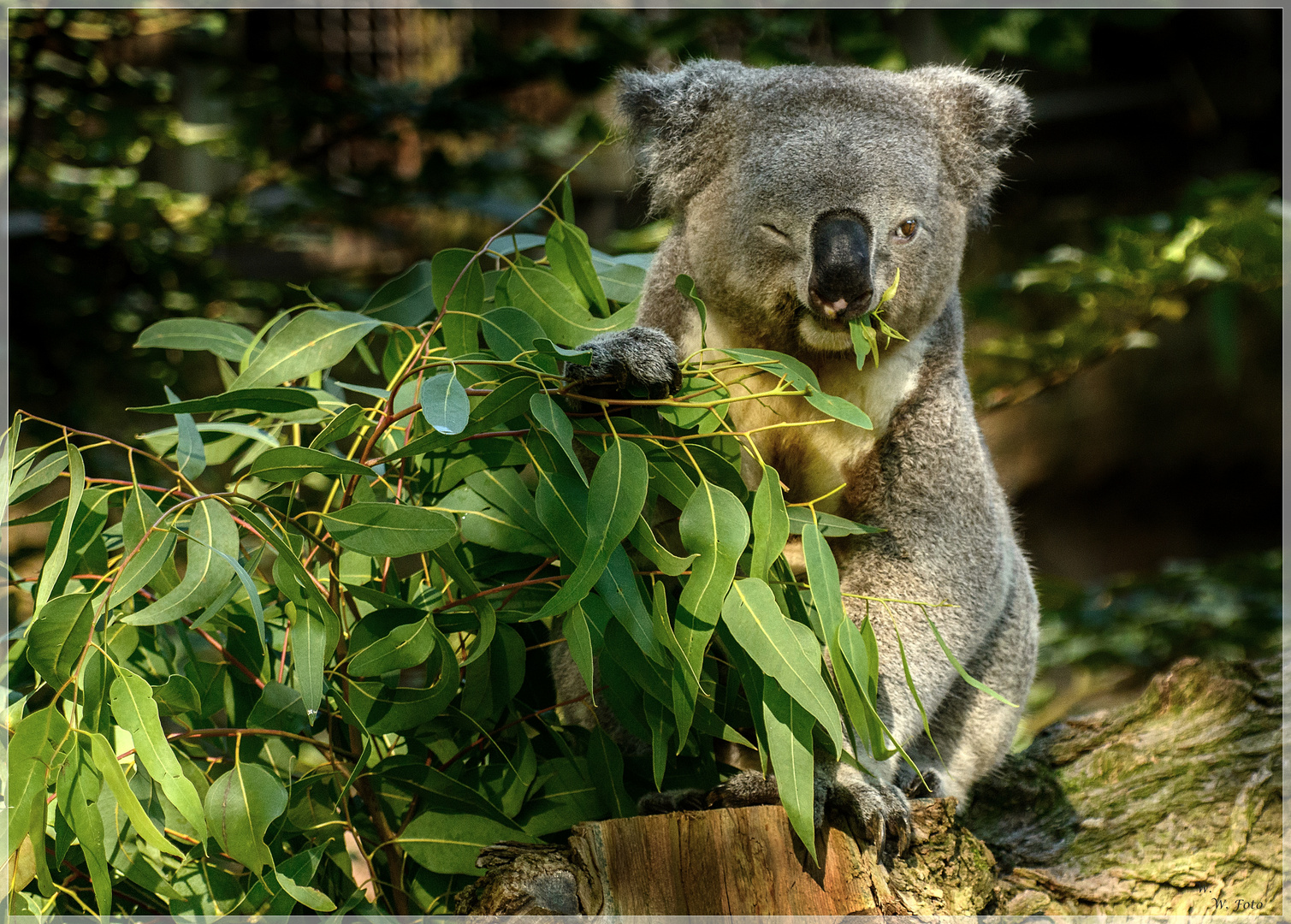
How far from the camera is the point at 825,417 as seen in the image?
190 centimetres

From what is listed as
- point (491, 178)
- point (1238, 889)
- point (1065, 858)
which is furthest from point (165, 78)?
point (1238, 889)

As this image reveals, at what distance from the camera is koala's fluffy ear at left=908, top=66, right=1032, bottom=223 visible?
198cm

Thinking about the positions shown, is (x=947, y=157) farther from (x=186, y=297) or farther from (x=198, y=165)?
(x=198, y=165)

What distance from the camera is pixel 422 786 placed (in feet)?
5.26

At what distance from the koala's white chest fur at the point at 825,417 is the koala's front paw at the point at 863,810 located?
52 centimetres

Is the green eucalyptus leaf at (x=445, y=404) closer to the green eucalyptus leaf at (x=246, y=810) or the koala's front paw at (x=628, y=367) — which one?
the koala's front paw at (x=628, y=367)

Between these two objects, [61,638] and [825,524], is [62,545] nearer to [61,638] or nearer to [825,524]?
[61,638]

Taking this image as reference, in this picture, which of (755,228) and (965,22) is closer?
(755,228)

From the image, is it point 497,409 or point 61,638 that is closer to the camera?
point 61,638

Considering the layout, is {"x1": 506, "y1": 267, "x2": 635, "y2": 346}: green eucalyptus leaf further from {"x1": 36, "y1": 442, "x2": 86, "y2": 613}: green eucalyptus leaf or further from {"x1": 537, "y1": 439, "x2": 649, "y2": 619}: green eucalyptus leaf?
{"x1": 36, "y1": 442, "x2": 86, "y2": 613}: green eucalyptus leaf

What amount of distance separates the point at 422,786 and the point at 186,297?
2.74m

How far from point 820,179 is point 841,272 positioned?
0.21m

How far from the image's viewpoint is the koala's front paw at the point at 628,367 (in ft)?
4.79

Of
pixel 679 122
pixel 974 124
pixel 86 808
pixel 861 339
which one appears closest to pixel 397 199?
pixel 679 122
